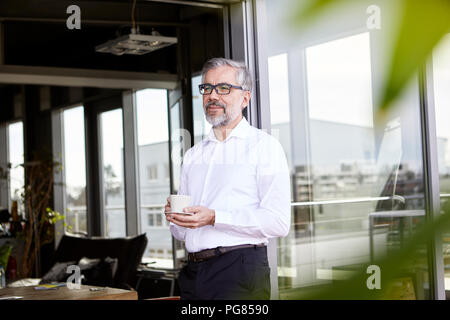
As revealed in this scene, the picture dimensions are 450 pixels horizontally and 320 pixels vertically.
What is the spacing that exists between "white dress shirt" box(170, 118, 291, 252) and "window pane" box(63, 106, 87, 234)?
19.4 feet

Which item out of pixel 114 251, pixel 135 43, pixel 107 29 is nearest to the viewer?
pixel 107 29

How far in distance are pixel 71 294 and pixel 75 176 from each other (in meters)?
5.48

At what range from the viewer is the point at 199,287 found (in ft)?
7.18

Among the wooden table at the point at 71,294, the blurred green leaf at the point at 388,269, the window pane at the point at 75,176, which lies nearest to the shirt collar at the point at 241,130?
the wooden table at the point at 71,294

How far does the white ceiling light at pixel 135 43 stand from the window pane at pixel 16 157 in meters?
3.96

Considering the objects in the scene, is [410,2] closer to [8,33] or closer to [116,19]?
[116,19]

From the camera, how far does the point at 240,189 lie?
2.28 m

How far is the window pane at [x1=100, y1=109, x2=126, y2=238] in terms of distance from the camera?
7.41m

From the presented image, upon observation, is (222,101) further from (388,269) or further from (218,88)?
(388,269)

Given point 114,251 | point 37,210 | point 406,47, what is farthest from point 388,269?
point 37,210

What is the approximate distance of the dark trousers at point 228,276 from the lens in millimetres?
2164

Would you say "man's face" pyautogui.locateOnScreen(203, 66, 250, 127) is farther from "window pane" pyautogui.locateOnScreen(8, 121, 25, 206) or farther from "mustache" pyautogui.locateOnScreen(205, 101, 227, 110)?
"window pane" pyautogui.locateOnScreen(8, 121, 25, 206)

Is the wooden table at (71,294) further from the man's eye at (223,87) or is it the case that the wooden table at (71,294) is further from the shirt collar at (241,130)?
the man's eye at (223,87)

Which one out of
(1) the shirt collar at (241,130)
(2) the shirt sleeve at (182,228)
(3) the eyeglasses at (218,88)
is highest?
(3) the eyeglasses at (218,88)
